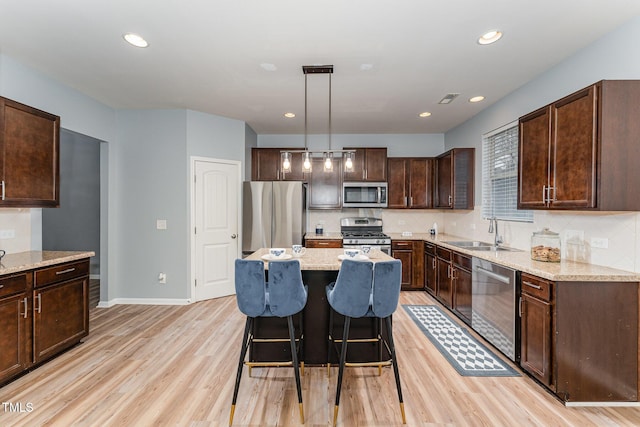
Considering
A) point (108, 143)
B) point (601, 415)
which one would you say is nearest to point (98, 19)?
point (108, 143)

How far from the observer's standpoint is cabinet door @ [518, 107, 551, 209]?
2512 millimetres

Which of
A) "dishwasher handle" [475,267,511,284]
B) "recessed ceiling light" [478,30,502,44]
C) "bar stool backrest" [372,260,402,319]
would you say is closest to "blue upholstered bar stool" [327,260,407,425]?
"bar stool backrest" [372,260,402,319]

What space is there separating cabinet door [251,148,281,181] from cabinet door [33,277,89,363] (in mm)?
2859

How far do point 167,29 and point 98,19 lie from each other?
0.47 meters

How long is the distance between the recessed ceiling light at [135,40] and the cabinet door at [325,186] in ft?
10.1

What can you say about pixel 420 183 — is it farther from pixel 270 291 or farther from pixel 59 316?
pixel 59 316

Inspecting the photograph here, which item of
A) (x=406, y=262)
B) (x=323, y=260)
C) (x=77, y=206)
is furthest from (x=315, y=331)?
(x=77, y=206)

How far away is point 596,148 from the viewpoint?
6.77 ft

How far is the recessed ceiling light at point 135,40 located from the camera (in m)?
2.39

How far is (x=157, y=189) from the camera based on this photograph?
420 centimetres

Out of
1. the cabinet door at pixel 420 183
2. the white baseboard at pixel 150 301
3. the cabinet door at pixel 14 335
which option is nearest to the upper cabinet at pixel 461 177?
the cabinet door at pixel 420 183

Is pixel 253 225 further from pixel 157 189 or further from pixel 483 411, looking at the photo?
pixel 483 411

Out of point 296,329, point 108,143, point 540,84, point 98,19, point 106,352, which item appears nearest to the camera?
point 98,19

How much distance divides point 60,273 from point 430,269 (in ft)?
14.6
